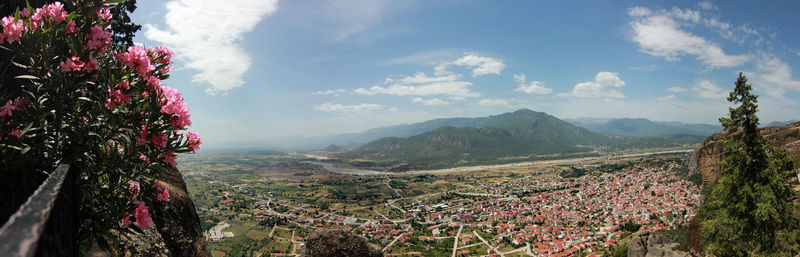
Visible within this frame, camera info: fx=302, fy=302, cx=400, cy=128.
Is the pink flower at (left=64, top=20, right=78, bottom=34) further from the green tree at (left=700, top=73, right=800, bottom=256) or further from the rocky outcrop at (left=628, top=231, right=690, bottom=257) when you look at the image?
the rocky outcrop at (left=628, top=231, right=690, bottom=257)

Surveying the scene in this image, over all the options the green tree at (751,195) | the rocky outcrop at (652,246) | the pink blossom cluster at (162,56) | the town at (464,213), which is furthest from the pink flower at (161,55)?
the town at (464,213)

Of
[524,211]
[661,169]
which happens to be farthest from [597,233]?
[661,169]

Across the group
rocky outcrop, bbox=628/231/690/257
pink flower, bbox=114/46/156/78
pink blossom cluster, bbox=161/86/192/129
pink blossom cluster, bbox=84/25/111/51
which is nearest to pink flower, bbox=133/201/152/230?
pink blossom cluster, bbox=161/86/192/129

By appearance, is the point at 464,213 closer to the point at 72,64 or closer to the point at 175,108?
the point at 175,108

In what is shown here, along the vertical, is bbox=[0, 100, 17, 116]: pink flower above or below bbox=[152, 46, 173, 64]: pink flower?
below

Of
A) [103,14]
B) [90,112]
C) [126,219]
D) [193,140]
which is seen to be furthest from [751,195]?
[103,14]

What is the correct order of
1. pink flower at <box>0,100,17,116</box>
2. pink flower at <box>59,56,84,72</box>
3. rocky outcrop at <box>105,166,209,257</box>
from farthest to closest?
rocky outcrop at <box>105,166,209,257</box>
pink flower at <box>59,56,84,72</box>
pink flower at <box>0,100,17,116</box>
